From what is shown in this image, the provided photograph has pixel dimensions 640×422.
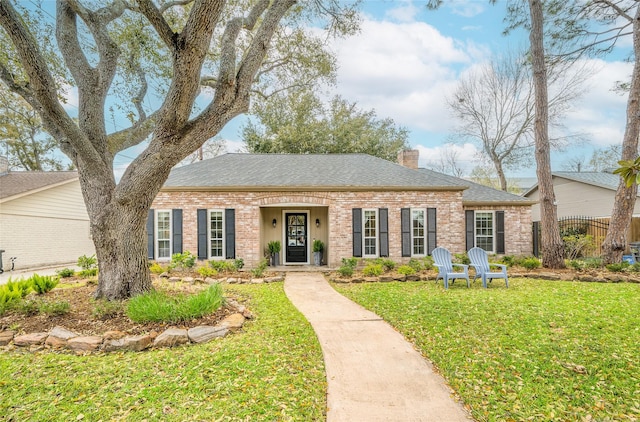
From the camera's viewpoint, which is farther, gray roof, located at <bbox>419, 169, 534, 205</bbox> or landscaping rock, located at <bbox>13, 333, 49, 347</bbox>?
gray roof, located at <bbox>419, 169, 534, 205</bbox>

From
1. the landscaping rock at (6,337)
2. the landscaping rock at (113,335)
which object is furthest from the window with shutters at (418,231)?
the landscaping rock at (6,337)

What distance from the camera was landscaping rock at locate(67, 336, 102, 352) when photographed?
3855 mm

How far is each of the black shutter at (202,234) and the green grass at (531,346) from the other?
220 inches

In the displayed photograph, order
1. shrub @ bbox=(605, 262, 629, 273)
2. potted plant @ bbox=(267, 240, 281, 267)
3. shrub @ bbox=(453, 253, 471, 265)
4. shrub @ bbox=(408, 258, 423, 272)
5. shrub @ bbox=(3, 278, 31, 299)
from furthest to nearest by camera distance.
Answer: potted plant @ bbox=(267, 240, 281, 267)
shrub @ bbox=(453, 253, 471, 265)
shrub @ bbox=(408, 258, 423, 272)
shrub @ bbox=(605, 262, 629, 273)
shrub @ bbox=(3, 278, 31, 299)

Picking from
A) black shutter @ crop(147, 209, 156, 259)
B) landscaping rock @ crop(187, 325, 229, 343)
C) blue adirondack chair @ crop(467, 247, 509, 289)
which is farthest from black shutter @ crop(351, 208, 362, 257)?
black shutter @ crop(147, 209, 156, 259)

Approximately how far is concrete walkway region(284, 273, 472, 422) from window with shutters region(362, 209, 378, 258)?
514 centimetres

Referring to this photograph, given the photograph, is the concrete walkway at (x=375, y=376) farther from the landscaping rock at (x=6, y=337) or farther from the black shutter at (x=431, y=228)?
the black shutter at (x=431, y=228)

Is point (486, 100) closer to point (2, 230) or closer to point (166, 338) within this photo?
point (166, 338)

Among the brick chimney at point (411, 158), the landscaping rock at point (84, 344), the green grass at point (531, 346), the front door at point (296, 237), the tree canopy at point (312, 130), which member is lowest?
the green grass at point (531, 346)

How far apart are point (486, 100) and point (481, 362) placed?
21058 mm

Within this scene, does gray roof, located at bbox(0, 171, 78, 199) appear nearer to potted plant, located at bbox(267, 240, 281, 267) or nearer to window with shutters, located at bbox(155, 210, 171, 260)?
window with shutters, located at bbox(155, 210, 171, 260)

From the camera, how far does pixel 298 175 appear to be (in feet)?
36.7

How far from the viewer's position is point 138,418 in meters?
2.51

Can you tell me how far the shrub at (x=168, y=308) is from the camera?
14.6 ft
